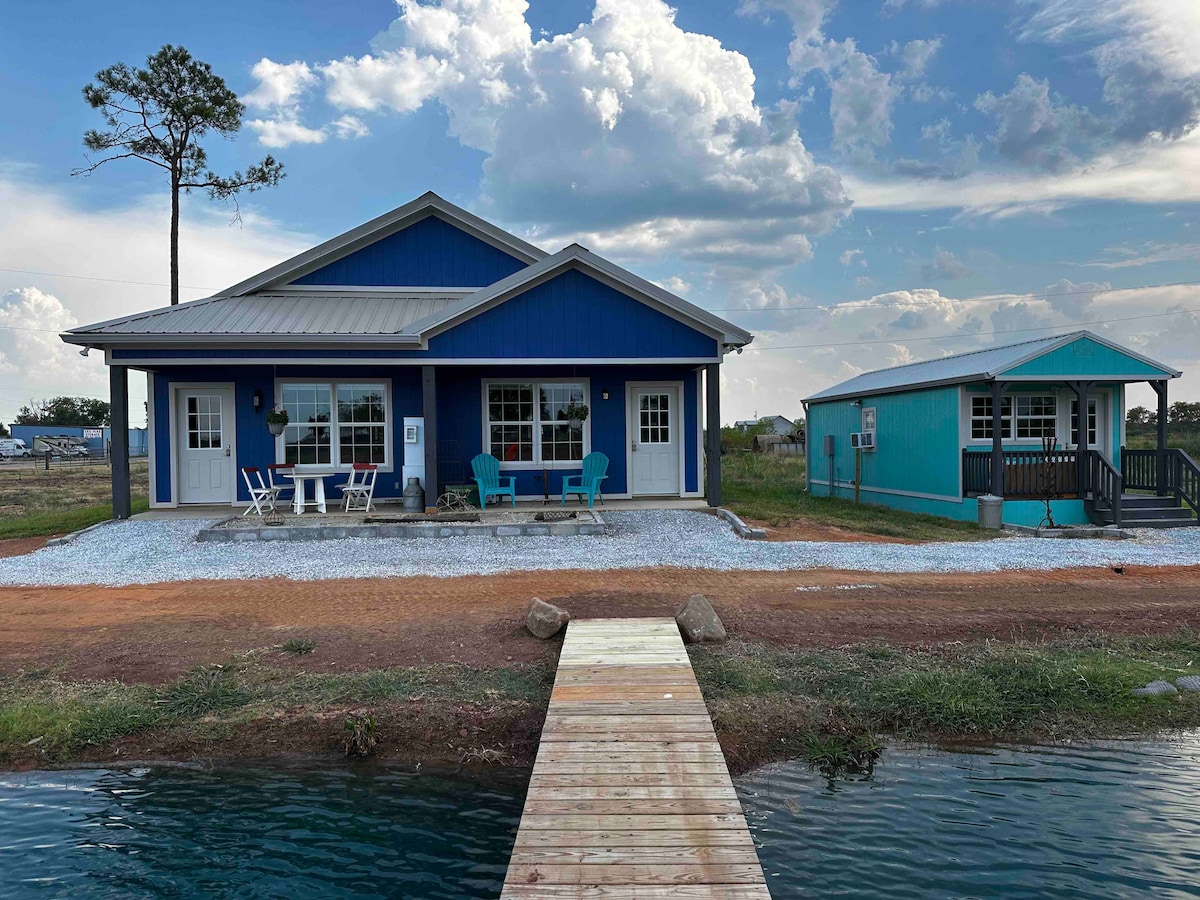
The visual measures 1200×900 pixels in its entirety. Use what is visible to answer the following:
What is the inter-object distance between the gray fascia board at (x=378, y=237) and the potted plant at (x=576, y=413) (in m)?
2.95

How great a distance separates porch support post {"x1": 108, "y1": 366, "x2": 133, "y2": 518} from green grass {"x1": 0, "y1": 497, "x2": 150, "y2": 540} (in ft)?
1.88

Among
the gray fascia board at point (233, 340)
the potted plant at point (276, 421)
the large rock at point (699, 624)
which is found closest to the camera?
the large rock at point (699, 624)

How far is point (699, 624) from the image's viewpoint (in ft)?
21.3

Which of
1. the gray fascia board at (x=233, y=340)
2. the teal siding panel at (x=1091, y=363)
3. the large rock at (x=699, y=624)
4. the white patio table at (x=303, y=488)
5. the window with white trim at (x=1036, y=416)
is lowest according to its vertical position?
the large rock at (x=699, y=624)

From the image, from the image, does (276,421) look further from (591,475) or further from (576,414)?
(591,475)

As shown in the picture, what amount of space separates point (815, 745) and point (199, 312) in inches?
470

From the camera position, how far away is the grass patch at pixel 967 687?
523cm

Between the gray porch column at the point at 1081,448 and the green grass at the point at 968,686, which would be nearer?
the green grass at the point at 968,686

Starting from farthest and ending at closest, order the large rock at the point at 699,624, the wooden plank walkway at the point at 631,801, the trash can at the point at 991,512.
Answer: the trash can at the point at 991,512 → the large rock at the point at 699,624 → the wooden plank walkway at the point at 631,801

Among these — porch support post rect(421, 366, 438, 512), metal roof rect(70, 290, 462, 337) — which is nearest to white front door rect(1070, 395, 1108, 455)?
porch support post rect(421, 366, 438, 512)

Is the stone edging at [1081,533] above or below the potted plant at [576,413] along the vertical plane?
below

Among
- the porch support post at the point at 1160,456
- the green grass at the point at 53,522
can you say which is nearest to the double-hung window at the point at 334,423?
the green grass at the point at 53,522

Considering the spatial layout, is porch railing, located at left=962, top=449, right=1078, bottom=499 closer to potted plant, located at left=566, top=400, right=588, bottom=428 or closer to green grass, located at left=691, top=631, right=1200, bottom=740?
potted plant, located at left=566, top=400, right=588, bottom=428

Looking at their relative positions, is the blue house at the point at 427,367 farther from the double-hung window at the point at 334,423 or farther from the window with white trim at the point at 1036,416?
the window with white trim at the point at 1036,416
